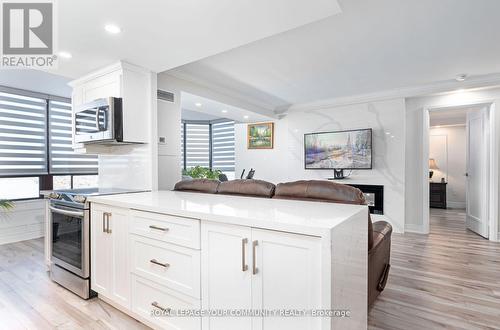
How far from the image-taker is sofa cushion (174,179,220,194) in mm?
2826

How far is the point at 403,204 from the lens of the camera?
→ 4.71 m

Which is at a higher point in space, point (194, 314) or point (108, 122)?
point (108, 122)

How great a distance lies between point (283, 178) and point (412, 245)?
2.88 m

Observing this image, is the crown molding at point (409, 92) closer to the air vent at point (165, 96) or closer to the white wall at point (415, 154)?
the white wall at point (415, 154)

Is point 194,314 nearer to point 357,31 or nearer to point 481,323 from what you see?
point 481,323

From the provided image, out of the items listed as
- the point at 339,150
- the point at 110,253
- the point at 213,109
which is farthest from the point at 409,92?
the point at 110,253

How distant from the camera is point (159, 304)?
1791 mm

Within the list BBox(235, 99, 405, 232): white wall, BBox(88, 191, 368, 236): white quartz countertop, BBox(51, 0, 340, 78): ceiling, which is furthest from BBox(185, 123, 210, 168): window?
BBox(88, 191, 368, 236): white quartz countertop

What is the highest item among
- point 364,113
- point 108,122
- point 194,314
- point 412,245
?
point 364,113

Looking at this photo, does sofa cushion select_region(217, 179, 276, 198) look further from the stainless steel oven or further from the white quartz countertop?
the stainless steel oven

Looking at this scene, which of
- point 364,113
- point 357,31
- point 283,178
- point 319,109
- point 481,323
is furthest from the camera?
point 283,178

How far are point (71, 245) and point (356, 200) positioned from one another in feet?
8.48

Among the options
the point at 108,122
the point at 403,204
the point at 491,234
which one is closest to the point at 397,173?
the point at 403,204

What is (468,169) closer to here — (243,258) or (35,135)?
(243,258)
